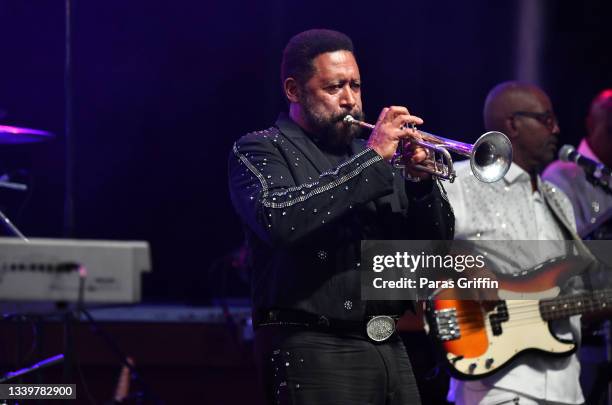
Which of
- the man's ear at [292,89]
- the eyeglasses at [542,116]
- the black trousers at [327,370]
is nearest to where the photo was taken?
the black trousers at [327,370]

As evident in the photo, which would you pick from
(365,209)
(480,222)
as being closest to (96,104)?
(480,222)

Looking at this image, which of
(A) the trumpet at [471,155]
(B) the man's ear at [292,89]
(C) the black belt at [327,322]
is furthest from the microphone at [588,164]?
(C) the black belt at [327,322]

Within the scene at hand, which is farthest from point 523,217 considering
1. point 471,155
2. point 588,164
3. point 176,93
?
point 176,93

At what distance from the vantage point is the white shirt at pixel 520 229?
4434mm

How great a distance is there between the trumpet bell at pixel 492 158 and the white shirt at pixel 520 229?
581 mm

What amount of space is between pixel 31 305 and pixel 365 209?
131 cm

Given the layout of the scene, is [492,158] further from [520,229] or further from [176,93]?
[176,93]

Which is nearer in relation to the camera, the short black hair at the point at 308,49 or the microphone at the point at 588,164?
the short black hair at the point at 308,49

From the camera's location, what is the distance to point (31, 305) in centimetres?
267

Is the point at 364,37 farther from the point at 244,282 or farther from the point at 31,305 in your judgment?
the point at 31,305

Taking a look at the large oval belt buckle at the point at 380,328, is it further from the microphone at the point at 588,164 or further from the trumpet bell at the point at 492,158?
the microphone at the point at 588,164

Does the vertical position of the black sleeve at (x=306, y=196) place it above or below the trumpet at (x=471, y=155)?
below

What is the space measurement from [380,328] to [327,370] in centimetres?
26

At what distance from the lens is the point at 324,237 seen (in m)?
3.38
